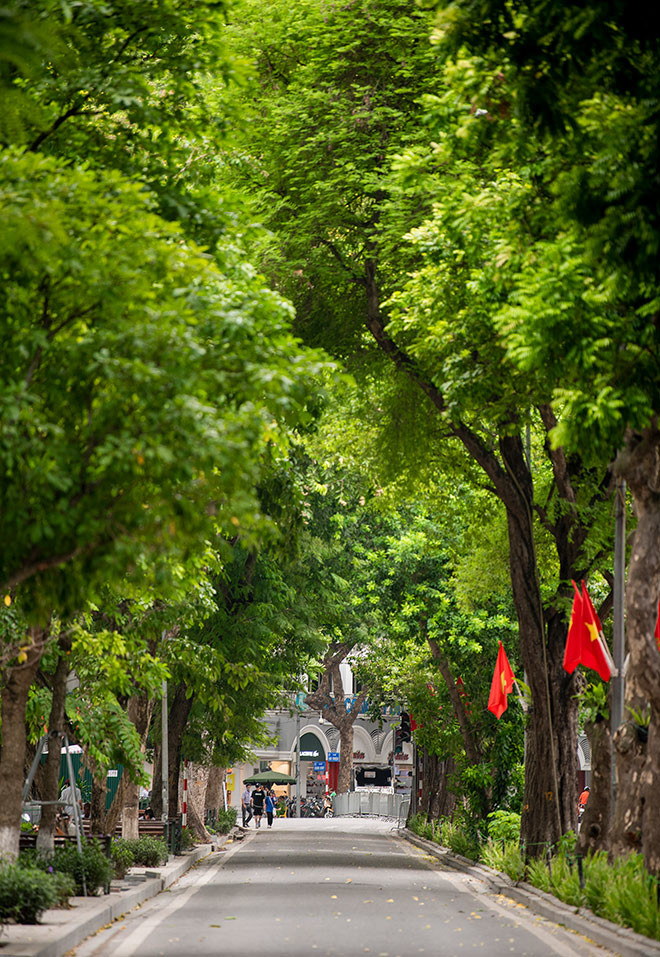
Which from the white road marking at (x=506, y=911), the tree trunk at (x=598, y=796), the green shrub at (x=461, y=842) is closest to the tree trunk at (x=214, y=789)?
the green shrub at (x=461, y=842)

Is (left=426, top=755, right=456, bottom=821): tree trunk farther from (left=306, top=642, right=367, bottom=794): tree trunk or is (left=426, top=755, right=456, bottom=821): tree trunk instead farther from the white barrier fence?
the white barrier fence

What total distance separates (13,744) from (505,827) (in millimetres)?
13867

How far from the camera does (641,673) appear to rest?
13.1 metres

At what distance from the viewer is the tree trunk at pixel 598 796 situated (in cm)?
1884

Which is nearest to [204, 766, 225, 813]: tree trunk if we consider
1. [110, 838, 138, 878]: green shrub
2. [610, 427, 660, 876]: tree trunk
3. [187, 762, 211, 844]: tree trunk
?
[187, 762, 211, 844]: tree trunk

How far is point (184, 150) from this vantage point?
11625mm

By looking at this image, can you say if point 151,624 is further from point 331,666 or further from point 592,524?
point 331,666

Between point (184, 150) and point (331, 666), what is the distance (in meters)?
66.5

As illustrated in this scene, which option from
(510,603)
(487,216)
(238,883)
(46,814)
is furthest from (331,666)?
(487,216)

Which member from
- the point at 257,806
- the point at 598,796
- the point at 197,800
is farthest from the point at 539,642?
the point at 257,806

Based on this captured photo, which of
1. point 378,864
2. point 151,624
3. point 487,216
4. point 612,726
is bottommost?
point 378,864

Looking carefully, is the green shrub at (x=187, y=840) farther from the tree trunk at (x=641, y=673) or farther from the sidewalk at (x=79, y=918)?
the tree trunk at (x=641, y=673)

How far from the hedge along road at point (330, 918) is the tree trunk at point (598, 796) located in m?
1.44

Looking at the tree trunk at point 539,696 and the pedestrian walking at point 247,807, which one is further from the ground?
the tree trunk at point 539,696
